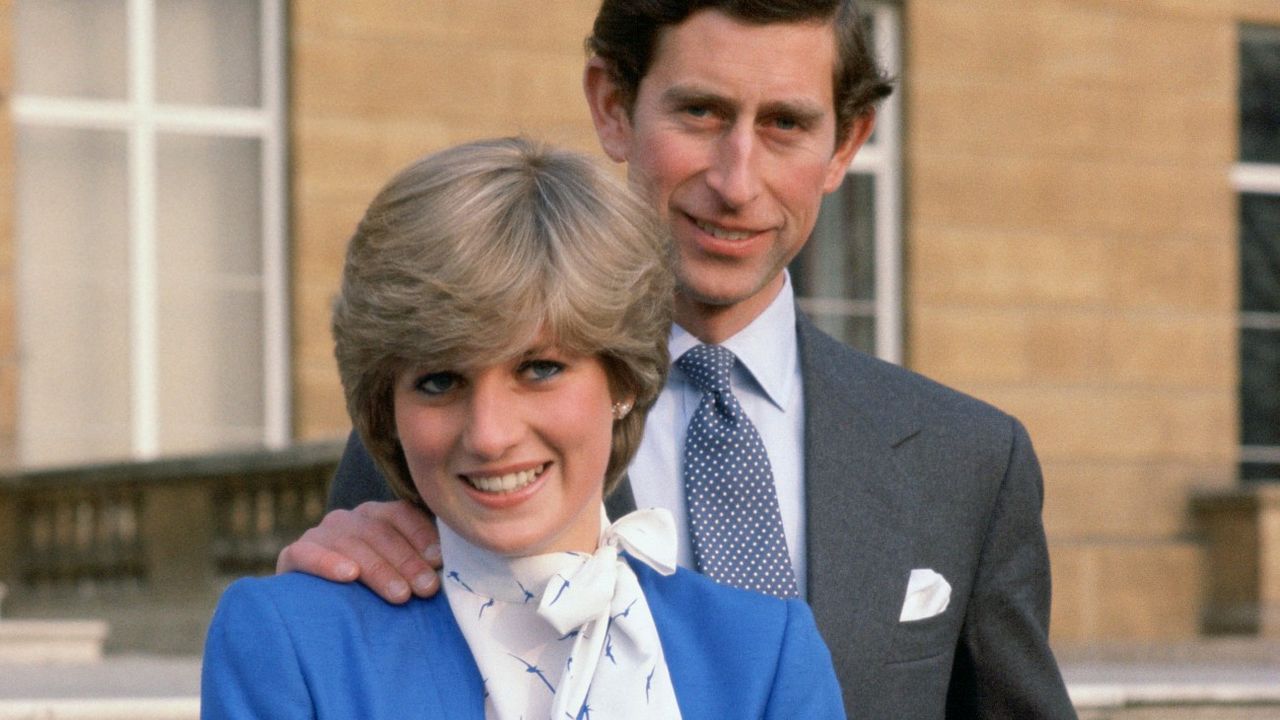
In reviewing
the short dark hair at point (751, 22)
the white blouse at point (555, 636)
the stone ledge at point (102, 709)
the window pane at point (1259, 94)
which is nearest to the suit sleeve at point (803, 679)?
the white blouse at point (555, 636)

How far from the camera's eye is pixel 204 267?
10.2m

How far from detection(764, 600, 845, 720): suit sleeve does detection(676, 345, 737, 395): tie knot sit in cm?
40

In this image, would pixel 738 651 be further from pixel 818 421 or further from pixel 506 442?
pixel 818 421

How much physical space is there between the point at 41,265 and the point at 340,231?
4.32ft

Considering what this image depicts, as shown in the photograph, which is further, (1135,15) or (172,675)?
(1135,15)

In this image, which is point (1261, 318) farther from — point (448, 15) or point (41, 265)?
point (41, 265)

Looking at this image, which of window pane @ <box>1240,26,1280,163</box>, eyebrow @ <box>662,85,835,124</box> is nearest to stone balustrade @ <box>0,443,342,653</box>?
eyebrow @ <box>662,85,835,124</box>

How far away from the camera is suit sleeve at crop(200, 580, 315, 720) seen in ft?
6.63

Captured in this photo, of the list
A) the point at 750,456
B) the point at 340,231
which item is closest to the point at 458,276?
the point at 750,456

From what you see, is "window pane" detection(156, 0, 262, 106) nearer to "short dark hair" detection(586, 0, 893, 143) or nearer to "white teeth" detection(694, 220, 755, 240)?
"short dark hair" detection(586, 0, 893, 143)

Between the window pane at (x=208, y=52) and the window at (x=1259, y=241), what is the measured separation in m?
5.52

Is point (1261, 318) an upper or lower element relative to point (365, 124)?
lower

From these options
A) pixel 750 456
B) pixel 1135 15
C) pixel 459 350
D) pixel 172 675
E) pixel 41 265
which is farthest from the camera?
pixel 1135 15

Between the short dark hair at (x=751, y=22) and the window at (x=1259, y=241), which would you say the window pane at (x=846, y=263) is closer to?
the window at (x=1259, y=241)
